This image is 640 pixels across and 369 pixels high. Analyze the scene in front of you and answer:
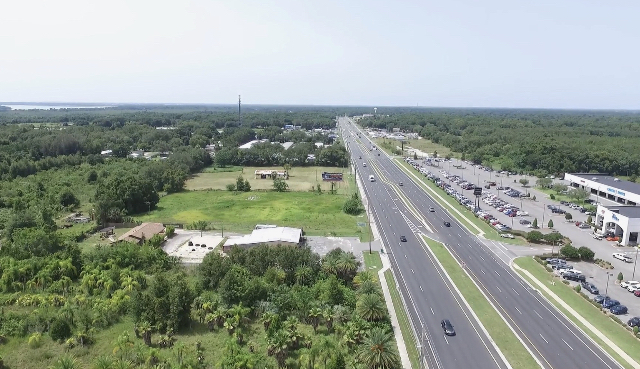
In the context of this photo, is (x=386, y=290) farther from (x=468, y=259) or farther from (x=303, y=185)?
(x=303, y=185)

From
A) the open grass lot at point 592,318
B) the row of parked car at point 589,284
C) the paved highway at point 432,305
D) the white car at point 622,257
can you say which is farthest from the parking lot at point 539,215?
the paved highway at point 432,305

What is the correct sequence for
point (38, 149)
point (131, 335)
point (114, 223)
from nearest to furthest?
point (131, 335) < point (114, 223) < point (38, 149)

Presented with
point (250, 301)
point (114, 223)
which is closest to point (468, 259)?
point (250, 301)

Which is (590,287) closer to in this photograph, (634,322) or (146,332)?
(634,322)

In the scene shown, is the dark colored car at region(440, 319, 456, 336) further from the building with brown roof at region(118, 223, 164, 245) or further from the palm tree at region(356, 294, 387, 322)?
the building with brown roof at region(118, 223, 164, 245)

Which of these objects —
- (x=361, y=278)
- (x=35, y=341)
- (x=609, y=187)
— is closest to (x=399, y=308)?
(x=361, y=278)

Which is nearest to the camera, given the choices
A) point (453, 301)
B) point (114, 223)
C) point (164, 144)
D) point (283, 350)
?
point (283, 350)
